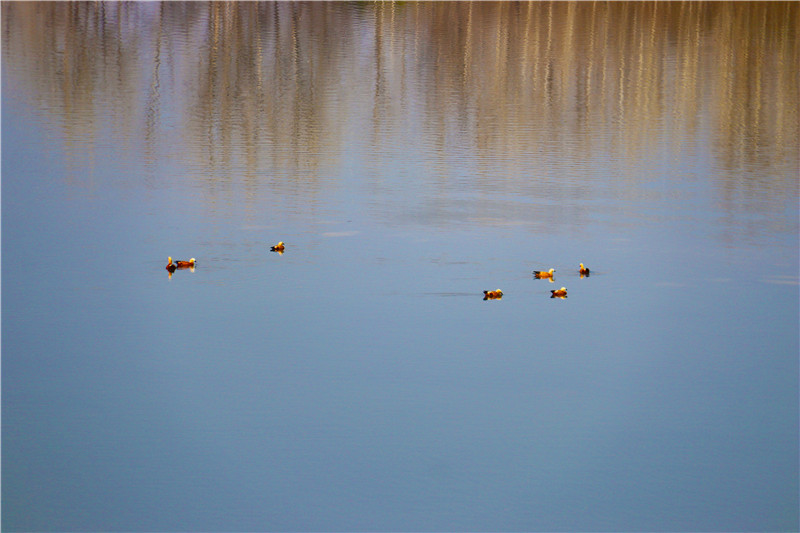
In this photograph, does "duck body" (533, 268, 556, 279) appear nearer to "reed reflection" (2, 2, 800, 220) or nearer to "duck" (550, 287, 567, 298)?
"duck" (550, 287, 567, 298)

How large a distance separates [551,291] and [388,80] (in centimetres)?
1411

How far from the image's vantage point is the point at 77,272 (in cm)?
1188

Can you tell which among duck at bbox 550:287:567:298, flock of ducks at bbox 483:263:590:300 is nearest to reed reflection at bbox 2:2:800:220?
flock of ducks at bbox 483:263:590:300

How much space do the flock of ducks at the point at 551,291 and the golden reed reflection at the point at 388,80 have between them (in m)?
4.34

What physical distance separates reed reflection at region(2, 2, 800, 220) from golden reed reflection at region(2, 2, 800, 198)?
70 mm

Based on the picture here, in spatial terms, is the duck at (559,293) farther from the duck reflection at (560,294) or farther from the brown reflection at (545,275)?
the brown reflection at (545,275)

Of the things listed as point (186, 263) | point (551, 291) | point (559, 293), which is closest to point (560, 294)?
point (559, 293)

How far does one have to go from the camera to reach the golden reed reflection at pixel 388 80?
18.8 m

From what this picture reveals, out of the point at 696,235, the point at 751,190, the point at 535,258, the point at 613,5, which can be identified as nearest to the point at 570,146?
the point at 751,190

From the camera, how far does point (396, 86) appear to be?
24078 mm

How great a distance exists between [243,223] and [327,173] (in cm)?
317

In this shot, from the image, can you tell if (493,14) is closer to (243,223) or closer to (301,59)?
(301,59)

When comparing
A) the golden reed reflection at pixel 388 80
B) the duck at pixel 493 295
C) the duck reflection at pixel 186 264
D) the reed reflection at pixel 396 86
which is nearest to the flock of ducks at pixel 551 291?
the duck at pixel 493 295

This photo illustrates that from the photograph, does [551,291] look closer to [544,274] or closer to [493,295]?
[544,274]
